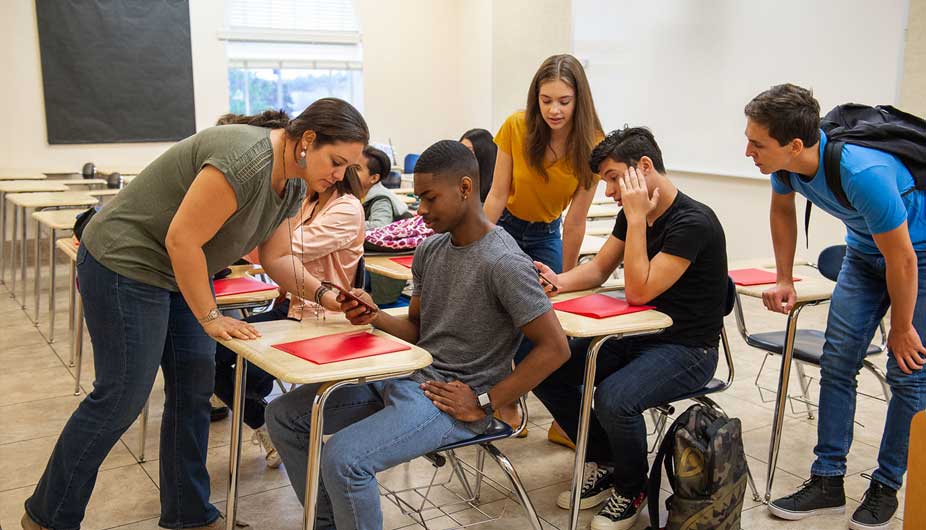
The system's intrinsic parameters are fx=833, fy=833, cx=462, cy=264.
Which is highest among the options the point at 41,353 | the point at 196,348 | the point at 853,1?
Answer: the point at 853,1

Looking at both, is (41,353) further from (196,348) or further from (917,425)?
(917,425)

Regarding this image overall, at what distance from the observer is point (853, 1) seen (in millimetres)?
5246

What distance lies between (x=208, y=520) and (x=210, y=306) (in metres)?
0.77

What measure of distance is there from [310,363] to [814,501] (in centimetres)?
167

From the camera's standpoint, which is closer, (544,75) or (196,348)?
(196,348)

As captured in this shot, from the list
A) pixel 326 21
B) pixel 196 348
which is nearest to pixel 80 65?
pixel 326 21

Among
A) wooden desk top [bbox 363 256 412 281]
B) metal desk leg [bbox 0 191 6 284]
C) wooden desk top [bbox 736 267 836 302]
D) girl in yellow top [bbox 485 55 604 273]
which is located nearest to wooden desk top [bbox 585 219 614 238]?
girl in yellow top [bbox 485 55 604 273]

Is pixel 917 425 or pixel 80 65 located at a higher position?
pixel 80 65

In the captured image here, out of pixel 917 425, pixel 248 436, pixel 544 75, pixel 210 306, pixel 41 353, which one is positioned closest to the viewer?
pixel 917 425

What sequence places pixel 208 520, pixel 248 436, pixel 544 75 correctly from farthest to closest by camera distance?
pixel 248 436
pixel 544 75
pixel 208 520

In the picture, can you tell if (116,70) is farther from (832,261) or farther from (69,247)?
(832,261)

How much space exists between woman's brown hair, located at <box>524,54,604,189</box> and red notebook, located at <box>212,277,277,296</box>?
3.41 feet

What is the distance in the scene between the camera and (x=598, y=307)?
7.80ft

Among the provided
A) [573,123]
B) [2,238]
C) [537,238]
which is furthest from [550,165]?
[2,238]
